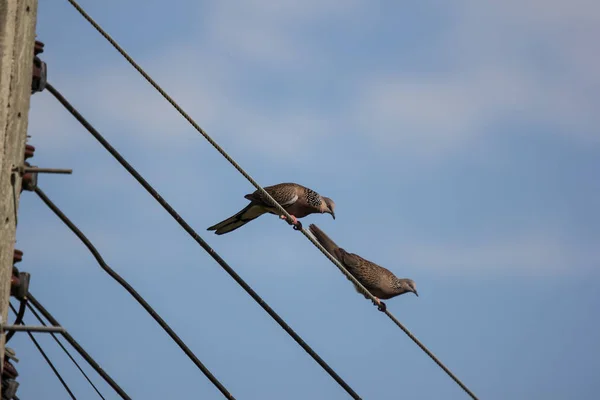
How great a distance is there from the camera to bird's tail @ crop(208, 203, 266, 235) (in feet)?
38.5

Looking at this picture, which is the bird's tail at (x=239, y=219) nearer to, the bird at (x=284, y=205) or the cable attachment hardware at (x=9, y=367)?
the bird at (x=284, y=205)

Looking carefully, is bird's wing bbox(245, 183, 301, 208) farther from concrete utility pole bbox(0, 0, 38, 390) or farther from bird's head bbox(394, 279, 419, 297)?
concrete utility pole bbox(0, 0, 38, 390)

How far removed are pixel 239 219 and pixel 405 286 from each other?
2.53 m

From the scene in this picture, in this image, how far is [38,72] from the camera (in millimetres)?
4824

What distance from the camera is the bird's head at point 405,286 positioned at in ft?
39.7

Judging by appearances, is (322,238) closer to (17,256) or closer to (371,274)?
(371,274)

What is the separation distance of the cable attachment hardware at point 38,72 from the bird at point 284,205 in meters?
6.72

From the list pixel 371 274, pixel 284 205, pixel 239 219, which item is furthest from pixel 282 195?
pixel 371 274

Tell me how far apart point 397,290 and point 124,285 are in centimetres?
711

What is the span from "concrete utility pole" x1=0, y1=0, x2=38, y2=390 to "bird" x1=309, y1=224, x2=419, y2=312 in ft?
23.9

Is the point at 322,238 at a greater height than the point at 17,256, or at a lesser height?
greater

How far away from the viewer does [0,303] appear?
4391mm

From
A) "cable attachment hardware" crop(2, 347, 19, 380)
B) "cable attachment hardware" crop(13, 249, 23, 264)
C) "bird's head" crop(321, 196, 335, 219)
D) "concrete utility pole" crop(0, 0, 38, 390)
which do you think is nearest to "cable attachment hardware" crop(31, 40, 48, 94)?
"concrete utility pole" crop(0, 0, 38, 390)

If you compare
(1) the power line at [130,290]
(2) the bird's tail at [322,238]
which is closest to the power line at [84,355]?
(1) the power line at [130,290]
